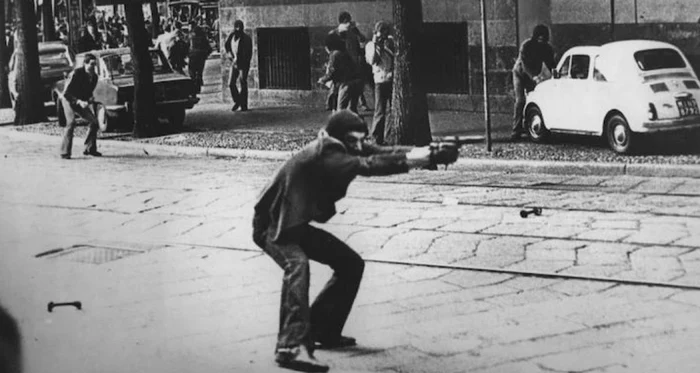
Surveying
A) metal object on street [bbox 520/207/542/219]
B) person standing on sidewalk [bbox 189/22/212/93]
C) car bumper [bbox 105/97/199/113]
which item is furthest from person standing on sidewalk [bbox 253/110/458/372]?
person standing on sidewalk [bbox 189/22/212/93]

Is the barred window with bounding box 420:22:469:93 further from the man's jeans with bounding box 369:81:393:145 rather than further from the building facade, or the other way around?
the man's jeans with bounding box 369:81:393:145

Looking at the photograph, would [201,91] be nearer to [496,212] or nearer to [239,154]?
[239,154]

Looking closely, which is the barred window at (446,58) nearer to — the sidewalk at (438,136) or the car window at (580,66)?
the sidewalk at (438,136)

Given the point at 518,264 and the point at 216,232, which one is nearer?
the point at 518,264

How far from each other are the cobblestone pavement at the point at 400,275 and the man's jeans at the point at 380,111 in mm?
2272

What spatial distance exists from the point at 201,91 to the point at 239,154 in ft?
38.0

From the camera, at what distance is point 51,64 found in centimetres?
2644

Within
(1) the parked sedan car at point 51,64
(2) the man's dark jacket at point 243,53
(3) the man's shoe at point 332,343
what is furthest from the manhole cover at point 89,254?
(1) the parked sedan car at point 51,64

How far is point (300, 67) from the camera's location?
71.1 ft

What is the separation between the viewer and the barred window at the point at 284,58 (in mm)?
21500

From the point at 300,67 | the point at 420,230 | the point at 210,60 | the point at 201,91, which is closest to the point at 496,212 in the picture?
the point at 420,230

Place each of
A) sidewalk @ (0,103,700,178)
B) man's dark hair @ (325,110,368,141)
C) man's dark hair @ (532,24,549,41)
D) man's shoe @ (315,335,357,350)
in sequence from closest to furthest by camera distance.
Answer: man's dark hair @ (325,110,368,141)
man's shoe @ (315,335,357,350)
sidewalk @ (0,103,700,178)
man's dark hair @ (532,24,549,41)

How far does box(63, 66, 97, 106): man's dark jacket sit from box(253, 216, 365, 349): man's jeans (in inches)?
410

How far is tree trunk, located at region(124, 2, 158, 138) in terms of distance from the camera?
18.6 metres
